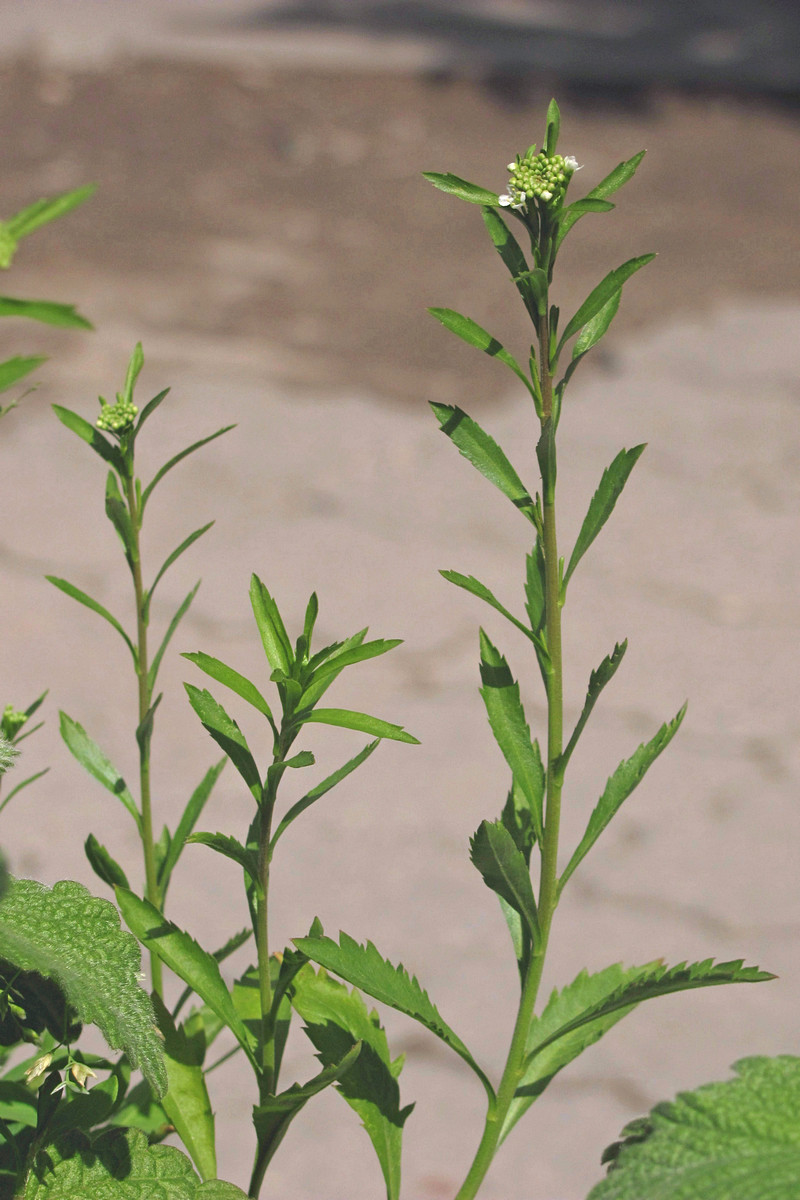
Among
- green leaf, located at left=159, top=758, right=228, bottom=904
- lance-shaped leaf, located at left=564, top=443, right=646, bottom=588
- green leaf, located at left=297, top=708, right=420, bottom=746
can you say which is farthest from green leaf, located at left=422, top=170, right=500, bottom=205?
green leaf, located at left=159, top=758, right=228, bottom=904

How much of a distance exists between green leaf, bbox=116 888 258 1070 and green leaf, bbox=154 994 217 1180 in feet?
0.19

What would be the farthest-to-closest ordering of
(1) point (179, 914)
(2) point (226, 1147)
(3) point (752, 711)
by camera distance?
(3) point (752, 711)
(1) point (179, 914)
(2) point (226, 1147)

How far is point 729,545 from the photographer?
367 centimetres

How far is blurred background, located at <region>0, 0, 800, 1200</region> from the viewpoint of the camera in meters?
2.52

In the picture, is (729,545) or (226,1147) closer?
(226,1147)

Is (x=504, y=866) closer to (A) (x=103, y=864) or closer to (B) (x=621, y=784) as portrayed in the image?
(B) (x=621, y=784)

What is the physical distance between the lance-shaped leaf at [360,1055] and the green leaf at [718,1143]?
13 centimetres

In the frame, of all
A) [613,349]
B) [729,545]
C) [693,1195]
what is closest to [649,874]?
[729,545]

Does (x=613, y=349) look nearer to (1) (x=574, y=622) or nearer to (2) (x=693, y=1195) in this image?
(1) (x=574, y=622)

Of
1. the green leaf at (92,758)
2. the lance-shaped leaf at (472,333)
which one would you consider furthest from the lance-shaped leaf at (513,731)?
the green leaf at (92,758)

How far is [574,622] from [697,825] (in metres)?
0.73

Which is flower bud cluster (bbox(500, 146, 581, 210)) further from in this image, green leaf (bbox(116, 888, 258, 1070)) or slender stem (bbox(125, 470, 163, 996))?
green leaf (bbox(116, 888, 258, 1070))

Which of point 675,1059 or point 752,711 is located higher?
point 752,711

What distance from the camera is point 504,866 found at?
66 centimetres
